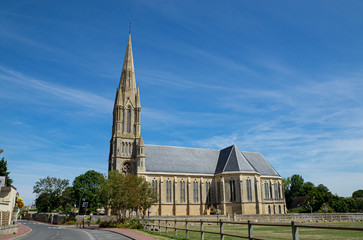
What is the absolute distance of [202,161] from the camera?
65875mm

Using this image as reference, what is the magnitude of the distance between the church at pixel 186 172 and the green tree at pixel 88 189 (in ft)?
30.1

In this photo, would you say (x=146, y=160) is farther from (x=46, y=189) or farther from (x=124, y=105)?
(x=46, y=189)

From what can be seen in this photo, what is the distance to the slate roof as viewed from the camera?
6019 cm

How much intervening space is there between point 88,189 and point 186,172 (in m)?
23.9

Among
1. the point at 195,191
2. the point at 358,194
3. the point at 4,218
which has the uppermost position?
the point at 195,191

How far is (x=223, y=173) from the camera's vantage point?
5947 cm

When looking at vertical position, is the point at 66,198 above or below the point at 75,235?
above

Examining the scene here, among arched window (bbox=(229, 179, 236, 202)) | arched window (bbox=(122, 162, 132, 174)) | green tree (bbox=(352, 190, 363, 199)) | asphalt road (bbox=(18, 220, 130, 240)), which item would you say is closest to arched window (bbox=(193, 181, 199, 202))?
arched window (bbox=(229, 179, 236, 202))

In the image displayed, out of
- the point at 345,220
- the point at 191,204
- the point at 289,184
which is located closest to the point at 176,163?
the point at 191,204

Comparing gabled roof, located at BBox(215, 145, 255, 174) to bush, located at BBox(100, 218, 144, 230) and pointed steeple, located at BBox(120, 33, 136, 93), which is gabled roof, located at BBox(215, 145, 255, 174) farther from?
bush, located at BBox(100, 218, 144, 230)

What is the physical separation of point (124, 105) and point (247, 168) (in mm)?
30149

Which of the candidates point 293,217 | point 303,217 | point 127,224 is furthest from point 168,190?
point 127,224

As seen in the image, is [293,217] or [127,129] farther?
[127,129]

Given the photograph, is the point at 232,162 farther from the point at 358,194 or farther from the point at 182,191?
the point at 358,194
